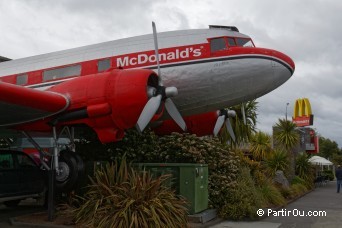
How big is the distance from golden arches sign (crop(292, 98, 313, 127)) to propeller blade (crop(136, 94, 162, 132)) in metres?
31.8

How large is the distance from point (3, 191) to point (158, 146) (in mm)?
4623

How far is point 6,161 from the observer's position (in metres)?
10.9

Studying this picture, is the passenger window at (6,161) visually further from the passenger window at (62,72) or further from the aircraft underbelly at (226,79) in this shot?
the aircraft underbelly at (226,79)

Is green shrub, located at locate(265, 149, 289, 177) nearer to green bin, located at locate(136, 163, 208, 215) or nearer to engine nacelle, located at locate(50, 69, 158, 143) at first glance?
green bin, located at locate(136, 163, 208, 215)

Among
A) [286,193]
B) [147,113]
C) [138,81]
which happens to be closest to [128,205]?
[147,113]

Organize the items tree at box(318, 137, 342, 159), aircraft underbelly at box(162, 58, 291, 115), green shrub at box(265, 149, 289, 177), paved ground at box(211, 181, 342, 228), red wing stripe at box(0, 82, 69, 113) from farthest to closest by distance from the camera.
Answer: tree at box(318, 137, 342, 159) < green shrub at box(265, 149, 289, 177) < aircraft underbelly at box(162, 58, 291, 115) < paved ground at box(211, 181, 342, 228) < red wing stripe at box(0, 82, 69, 113)

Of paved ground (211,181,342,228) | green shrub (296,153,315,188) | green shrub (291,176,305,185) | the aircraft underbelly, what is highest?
the aircraft underbelly

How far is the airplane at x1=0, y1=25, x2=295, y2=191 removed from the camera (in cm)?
995

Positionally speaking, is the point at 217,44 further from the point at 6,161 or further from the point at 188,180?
the point at 6,161

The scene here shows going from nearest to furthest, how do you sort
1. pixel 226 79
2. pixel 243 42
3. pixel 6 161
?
pixel 6 161, pixel 226 79, pixel 243 42

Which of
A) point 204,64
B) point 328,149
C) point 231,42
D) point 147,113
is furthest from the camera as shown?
point 328,149

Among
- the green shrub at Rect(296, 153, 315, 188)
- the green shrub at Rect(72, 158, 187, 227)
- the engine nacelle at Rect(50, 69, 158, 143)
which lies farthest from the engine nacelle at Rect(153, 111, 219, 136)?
the green shrub at Rect(296, 153, 315, 188)

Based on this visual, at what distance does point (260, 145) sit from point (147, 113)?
17.7m

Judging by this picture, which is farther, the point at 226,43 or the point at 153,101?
the point at 226,43
